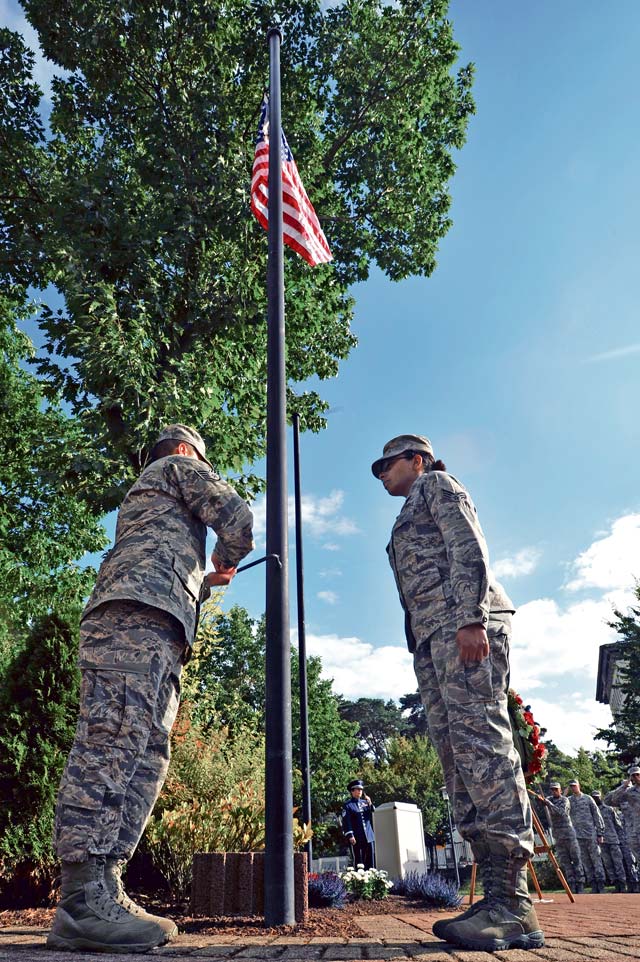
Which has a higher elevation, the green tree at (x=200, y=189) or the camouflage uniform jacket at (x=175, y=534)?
the green tree at (x=200, y=189)

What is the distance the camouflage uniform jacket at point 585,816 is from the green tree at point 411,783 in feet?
104

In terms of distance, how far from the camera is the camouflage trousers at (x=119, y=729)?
2.63m

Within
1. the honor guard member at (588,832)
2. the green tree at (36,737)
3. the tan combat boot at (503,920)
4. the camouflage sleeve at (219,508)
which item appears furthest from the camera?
A: the honor guard member at (588,832)

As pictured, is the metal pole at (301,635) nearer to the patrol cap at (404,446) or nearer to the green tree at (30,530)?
the green tree at (30,530)

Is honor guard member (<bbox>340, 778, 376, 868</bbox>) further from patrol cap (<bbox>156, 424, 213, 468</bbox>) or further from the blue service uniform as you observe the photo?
patrol cap (<bbox>156, 424, 213, 468</bbox>)

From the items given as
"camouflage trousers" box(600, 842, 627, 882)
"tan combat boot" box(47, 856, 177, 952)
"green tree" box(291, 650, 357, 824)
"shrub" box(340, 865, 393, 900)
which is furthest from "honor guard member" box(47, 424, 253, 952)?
"green tree" box(291, 650, 357, 824)

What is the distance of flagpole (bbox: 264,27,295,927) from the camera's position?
358 centimetres

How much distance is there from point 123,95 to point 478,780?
12.1 meters

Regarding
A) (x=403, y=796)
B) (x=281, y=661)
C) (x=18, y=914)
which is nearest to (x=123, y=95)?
(x=281, y=661)

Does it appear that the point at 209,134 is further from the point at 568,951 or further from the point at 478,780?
the point at 568,951

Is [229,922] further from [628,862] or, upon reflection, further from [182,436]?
[628,862]

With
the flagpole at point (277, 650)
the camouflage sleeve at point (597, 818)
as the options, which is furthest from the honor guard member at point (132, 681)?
the camouflage sleeve at point (597, 818)

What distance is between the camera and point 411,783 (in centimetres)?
4462

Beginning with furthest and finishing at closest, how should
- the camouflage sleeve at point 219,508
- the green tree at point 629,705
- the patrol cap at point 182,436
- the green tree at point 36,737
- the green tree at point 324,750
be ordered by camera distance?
1. the green tree at point 324,750
2. the green tree at point 629,705
3. the green tree at point 36,737
4. the patrol cap at point 182,436
5. the camouflage sleeve at point 219,508
